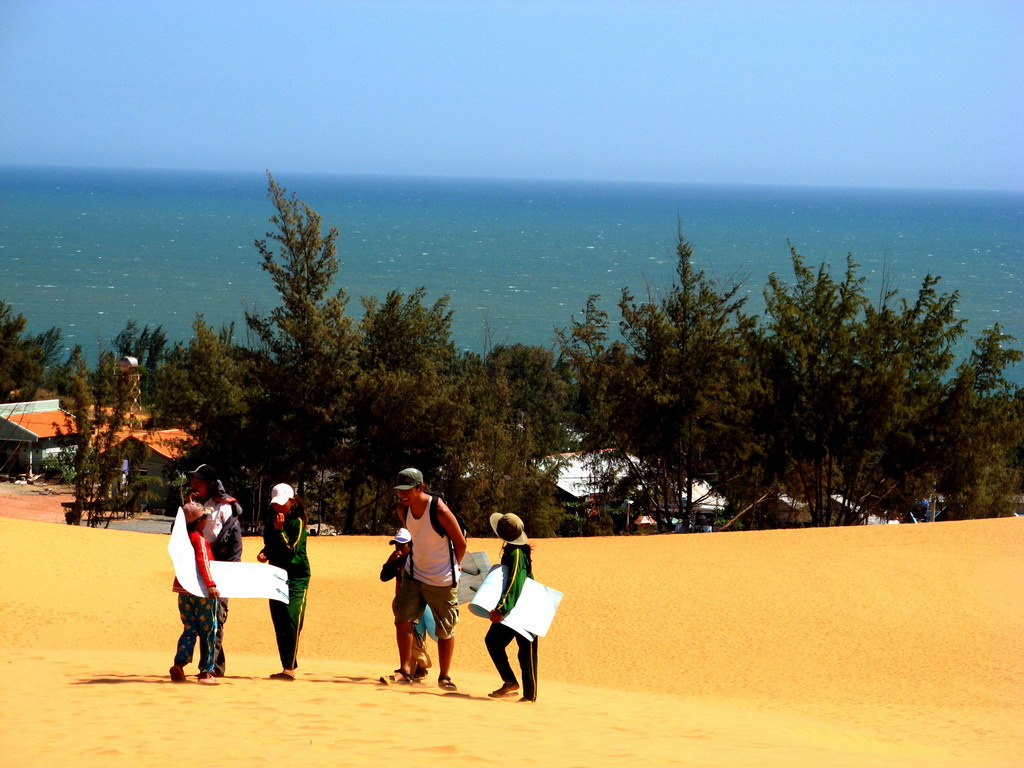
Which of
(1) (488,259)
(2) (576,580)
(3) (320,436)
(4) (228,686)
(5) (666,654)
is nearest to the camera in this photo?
(4) (228,686)

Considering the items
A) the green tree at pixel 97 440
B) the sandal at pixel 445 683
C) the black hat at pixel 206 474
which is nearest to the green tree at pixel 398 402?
the green tree at pixel 97 440

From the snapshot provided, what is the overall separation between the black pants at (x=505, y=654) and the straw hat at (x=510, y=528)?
2.16 feet

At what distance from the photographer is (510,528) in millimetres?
8359

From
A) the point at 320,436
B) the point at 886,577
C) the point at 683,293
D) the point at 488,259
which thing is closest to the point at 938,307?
the point at 683,293

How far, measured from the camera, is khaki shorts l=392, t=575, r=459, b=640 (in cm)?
870

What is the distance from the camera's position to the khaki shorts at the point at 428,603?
8703mm

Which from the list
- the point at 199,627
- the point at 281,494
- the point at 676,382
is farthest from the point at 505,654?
the point at 676,382

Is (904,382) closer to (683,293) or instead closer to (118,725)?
(683,293)

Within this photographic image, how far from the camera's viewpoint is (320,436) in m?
26.5

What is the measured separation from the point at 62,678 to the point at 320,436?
17.7 metres

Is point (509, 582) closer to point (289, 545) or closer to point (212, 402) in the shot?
point (289, 545)

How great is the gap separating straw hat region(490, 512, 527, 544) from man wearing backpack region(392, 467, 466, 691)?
295 millimetres

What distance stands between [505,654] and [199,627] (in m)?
2.34

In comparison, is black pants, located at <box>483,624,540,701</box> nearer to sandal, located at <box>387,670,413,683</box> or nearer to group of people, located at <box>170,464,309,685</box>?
sandal, located at <box>387,670,413,683</box>
